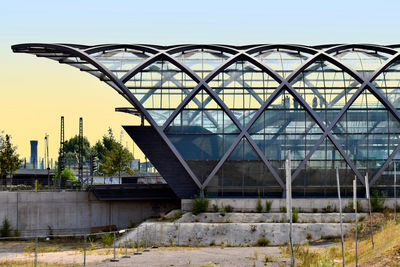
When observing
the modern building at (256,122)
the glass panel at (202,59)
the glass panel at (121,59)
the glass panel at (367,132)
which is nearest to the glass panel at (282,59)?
the modern building at (256,122)

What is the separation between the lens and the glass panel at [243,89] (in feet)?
201

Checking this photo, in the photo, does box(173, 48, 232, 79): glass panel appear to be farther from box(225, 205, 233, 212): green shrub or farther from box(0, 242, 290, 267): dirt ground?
box(0, 242, 290, 267): dirt ground

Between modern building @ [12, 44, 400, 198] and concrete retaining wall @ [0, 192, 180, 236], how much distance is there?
29.8 ft

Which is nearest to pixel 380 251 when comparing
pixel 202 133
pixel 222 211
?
pixel 222 211

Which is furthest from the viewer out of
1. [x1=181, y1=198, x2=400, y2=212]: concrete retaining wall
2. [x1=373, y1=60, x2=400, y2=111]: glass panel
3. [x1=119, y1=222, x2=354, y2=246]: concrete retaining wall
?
[x1=373, y1=60, x2=400, y2=111]: glass panel

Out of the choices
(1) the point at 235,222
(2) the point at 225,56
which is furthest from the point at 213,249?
(2) the point at 225,56

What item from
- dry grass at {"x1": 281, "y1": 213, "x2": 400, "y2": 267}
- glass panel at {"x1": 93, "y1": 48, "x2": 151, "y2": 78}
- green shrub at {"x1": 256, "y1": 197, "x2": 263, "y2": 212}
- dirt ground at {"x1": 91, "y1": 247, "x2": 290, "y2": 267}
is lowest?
dirt ground at {"x1": 91, "y1": 247, "x2": 290, "y2": 267}

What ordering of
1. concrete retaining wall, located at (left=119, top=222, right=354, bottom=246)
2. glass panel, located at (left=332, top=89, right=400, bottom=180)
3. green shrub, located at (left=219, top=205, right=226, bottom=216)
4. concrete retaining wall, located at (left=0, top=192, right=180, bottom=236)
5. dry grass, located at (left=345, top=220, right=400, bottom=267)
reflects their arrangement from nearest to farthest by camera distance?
dry grass, located at (left=345, top=220, right=400, bottom=267), concrete retaining wall, located at (left=119, top=222, right=354, bottom=246), green shrub, located at (left=219, top=205, right=226, bottom=216), glass panel, located at (left=332, top=89, right=400, bottom=180), concrete retaining wall, located at (left=0, top=192, right=180, bottom=236)

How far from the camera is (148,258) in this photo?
40.1 metres

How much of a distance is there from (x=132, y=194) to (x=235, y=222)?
1554cm

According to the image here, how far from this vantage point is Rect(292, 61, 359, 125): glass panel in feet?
202

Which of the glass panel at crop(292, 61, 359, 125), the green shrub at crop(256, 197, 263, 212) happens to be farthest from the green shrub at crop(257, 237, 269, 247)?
the glass panel at crop(292, 61, 359, 125)

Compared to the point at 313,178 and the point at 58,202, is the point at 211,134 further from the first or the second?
the point at 58,202

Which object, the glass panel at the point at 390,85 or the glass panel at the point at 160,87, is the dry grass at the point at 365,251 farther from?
the glass panel at the point at 160,87
